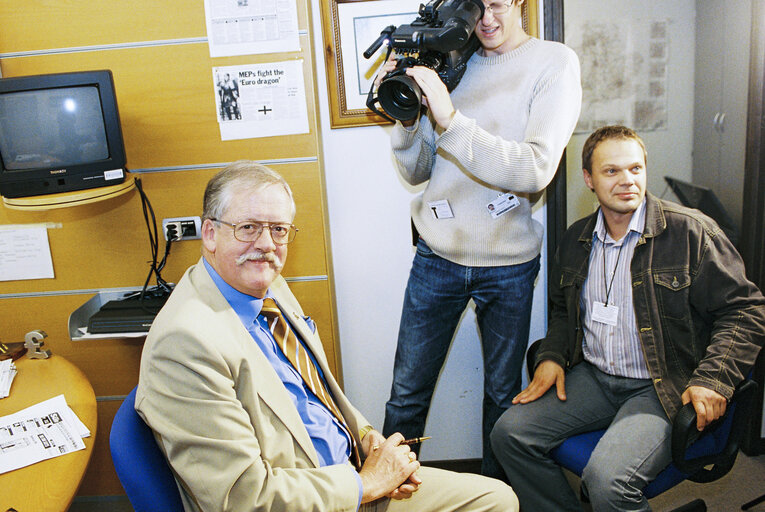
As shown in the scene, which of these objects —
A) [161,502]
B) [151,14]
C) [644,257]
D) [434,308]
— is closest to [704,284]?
[644,257]

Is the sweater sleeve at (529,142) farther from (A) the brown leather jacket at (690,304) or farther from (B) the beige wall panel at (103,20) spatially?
(B) the beige wall panel at (103,20)

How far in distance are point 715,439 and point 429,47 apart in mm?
1355

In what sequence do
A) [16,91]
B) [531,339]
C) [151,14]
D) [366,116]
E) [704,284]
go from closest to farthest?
[704,284], [16,91], [151,14], [366,116], [531,339]

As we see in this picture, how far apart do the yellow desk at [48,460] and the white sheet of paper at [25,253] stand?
1.60 ft

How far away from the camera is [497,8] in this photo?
5.86ft

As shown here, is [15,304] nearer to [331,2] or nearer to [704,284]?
[331,2]

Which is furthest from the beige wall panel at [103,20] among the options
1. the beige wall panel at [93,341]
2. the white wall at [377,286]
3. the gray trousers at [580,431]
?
the gray trousers at [580,431]

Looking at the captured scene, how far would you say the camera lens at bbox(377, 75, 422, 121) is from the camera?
1.74 m

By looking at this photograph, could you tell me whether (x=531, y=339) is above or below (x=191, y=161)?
below

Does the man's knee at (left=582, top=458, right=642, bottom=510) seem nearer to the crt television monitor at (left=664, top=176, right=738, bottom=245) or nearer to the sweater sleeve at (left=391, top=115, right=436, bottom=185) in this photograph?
the sweater sleeve at (left=391, top=115, right=436, bottom=185)

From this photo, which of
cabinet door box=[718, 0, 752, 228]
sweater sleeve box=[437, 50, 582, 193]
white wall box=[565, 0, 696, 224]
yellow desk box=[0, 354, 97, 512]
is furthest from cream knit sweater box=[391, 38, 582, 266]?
yellow desk box=[0, 354, 97, 512]

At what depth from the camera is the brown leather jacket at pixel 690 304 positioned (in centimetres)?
166

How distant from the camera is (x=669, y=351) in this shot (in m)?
1.77

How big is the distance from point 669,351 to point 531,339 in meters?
0.75
